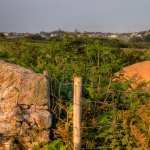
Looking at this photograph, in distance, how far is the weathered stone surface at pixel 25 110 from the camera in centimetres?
862

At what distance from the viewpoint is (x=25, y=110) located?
8703mm

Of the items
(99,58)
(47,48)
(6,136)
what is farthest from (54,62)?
(6,136)

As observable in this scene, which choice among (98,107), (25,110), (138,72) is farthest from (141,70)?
(25,110)

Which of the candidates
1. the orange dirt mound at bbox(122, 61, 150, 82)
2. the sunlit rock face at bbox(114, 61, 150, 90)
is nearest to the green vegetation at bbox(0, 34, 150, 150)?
the sunlit rock face at bbox(114, 61, 150, 90)

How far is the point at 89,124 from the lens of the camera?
8.79 m

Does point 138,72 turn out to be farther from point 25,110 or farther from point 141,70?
point 25,110

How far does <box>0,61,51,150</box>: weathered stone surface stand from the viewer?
28.3 ft

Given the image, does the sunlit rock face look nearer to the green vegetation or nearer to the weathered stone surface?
the green vegetation

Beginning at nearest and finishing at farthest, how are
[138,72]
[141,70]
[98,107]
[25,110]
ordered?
[25,110] < [98,107] < [138,72] < [141,70]

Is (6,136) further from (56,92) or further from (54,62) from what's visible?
(54,62)

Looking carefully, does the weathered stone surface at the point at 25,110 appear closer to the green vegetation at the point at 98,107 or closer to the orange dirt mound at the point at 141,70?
the green vegetation at the point at 98,107

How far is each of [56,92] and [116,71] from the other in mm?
1493

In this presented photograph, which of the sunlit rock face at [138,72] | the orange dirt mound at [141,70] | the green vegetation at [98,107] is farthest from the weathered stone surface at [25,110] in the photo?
the orange dirt mound at [141,70]

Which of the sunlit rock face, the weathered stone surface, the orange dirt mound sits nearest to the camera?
the weathered stone surface
